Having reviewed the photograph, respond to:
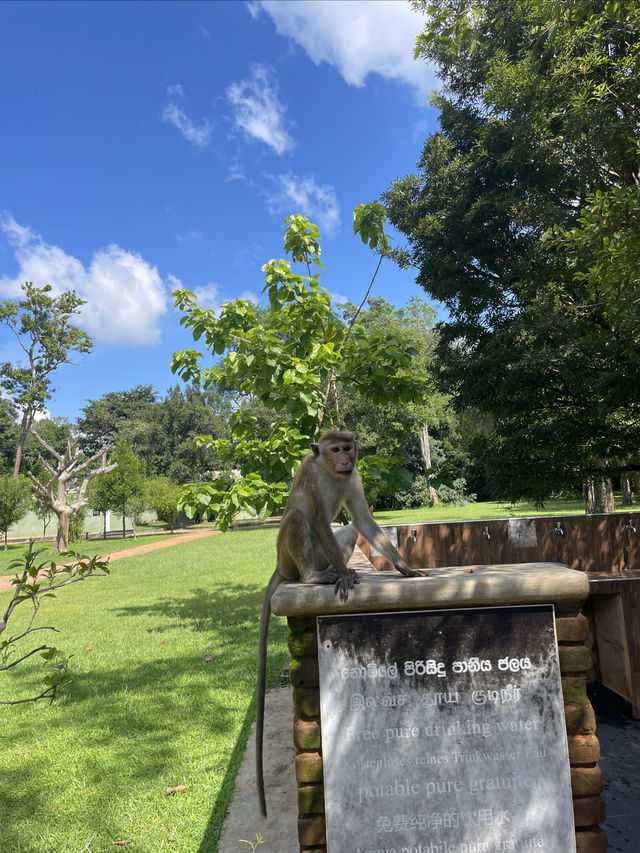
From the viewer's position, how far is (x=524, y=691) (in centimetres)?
248

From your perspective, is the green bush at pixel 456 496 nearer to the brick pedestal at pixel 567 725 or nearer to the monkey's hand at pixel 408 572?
the monkey's hand at pixel 408 572

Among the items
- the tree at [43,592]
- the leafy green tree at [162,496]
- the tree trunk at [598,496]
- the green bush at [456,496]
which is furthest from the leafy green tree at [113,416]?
the tree at [43,592]

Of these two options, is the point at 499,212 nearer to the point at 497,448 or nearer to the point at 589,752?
the point at 497,448

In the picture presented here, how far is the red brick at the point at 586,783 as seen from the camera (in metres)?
2.44

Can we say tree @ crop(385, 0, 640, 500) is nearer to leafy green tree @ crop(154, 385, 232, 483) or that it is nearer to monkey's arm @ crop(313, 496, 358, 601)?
monkey's arm @ crop(313, 496, 358, 601)

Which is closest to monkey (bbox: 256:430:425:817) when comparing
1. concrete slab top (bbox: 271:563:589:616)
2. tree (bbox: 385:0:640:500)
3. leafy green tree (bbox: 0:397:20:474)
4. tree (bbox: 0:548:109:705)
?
concrete slab top (bbox: 271:563:589:616)

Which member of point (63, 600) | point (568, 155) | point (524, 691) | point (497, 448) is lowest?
point (63, 600)

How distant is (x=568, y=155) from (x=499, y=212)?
219cm

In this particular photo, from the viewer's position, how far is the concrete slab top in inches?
97.6

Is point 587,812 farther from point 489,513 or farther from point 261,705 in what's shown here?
point 489,513

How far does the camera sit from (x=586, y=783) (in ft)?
8.00

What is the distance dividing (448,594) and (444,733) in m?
0.62

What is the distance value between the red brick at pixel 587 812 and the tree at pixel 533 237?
5.87 meters

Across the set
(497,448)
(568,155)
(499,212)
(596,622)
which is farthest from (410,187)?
(596,622)
